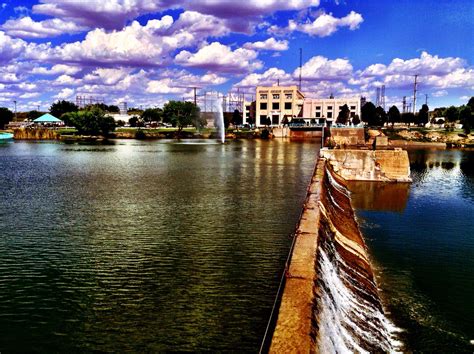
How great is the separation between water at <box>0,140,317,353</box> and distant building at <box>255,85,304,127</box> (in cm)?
11785

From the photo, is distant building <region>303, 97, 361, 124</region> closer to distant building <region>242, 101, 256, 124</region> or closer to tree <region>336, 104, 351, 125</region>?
tree <region>336, 104, 351, 125</region>

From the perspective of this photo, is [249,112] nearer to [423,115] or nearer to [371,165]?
[423,115]

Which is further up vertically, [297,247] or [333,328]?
[297,247]

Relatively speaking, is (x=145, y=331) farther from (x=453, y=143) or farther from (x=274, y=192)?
(x=453, y=143)

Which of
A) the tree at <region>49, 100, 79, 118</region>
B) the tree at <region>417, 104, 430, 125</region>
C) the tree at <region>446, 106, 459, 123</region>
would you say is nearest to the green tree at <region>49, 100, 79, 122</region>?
the tree at <region>49, 100, 79, 118</region>

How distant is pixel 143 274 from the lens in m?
14.1

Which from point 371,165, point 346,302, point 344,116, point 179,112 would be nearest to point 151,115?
point 179,112

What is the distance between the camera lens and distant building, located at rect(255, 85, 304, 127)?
477 ft

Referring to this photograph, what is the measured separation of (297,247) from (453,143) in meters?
97.8

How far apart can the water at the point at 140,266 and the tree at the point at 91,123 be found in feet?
280

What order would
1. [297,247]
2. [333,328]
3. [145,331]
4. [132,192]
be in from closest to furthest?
[333,328] → [145,331] → [297,247] → [132,192]

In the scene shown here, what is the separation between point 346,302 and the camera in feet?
39.7

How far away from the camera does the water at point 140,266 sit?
413 inches

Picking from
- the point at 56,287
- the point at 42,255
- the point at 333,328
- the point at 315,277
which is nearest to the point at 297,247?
the point at 315,277
